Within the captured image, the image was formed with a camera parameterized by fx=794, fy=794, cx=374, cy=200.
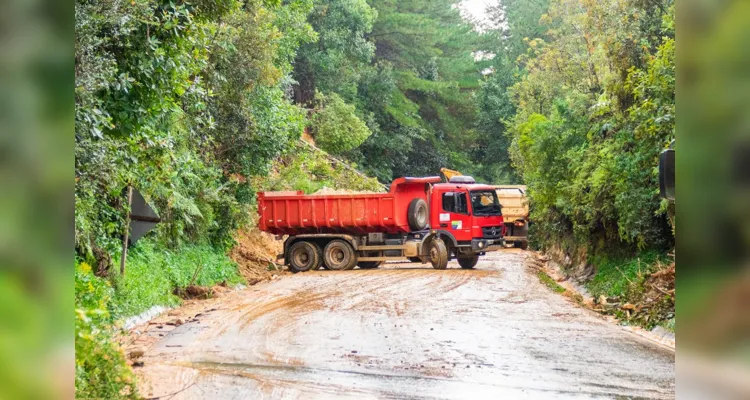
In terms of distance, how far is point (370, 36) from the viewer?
41844 mm

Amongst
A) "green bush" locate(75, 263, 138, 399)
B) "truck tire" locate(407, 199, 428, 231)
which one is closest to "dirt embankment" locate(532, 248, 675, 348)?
"truck tire" locate(407, 199, 428, 231)

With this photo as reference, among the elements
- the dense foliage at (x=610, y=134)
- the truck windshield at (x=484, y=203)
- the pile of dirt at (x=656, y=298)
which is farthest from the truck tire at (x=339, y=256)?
the pile of dirt at (x=656, y=298)

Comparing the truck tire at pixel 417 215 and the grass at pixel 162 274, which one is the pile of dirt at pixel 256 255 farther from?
the truck tire at pixel 417 215

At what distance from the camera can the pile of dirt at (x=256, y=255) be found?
20.0m

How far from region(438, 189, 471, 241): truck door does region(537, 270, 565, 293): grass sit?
2363 mm

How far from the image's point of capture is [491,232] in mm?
22375

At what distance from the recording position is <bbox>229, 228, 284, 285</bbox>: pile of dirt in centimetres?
1997

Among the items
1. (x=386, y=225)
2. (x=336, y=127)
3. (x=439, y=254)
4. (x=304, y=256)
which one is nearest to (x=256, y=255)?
(x=304, y=256)

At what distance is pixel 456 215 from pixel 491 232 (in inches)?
44.7

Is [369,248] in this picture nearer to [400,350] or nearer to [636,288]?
[636,288]
